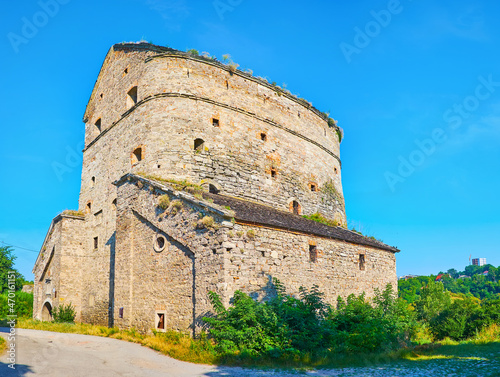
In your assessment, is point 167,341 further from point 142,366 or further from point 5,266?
point 5,266

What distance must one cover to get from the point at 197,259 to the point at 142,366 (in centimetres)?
378

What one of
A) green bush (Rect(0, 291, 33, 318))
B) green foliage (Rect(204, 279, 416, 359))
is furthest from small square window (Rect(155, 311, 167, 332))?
green bush (Rect(0, 291, 33, 318))

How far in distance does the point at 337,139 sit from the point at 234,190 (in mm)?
11972

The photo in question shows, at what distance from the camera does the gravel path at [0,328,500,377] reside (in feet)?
28.6

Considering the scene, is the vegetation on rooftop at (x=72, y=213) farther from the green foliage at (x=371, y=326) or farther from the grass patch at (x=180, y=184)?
the green foliage at (x=371, y=326)

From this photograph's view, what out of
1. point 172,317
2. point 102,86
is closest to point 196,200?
point 172,317

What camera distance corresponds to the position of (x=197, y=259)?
13000 mm

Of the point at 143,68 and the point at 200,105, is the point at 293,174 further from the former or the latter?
the point at 143,68

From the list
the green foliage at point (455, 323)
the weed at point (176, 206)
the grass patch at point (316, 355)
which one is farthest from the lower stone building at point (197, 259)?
the green foliage at point (455, 323)

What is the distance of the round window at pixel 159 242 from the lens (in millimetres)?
14587

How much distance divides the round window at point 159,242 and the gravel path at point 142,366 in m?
3.68

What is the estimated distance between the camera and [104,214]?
20875 mm

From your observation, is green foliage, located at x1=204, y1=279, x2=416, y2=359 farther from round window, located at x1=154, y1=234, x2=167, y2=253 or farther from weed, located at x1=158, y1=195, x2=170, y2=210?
weed, located at x1=158, y1=195, x2=170, y2=210

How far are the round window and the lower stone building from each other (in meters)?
0.04
